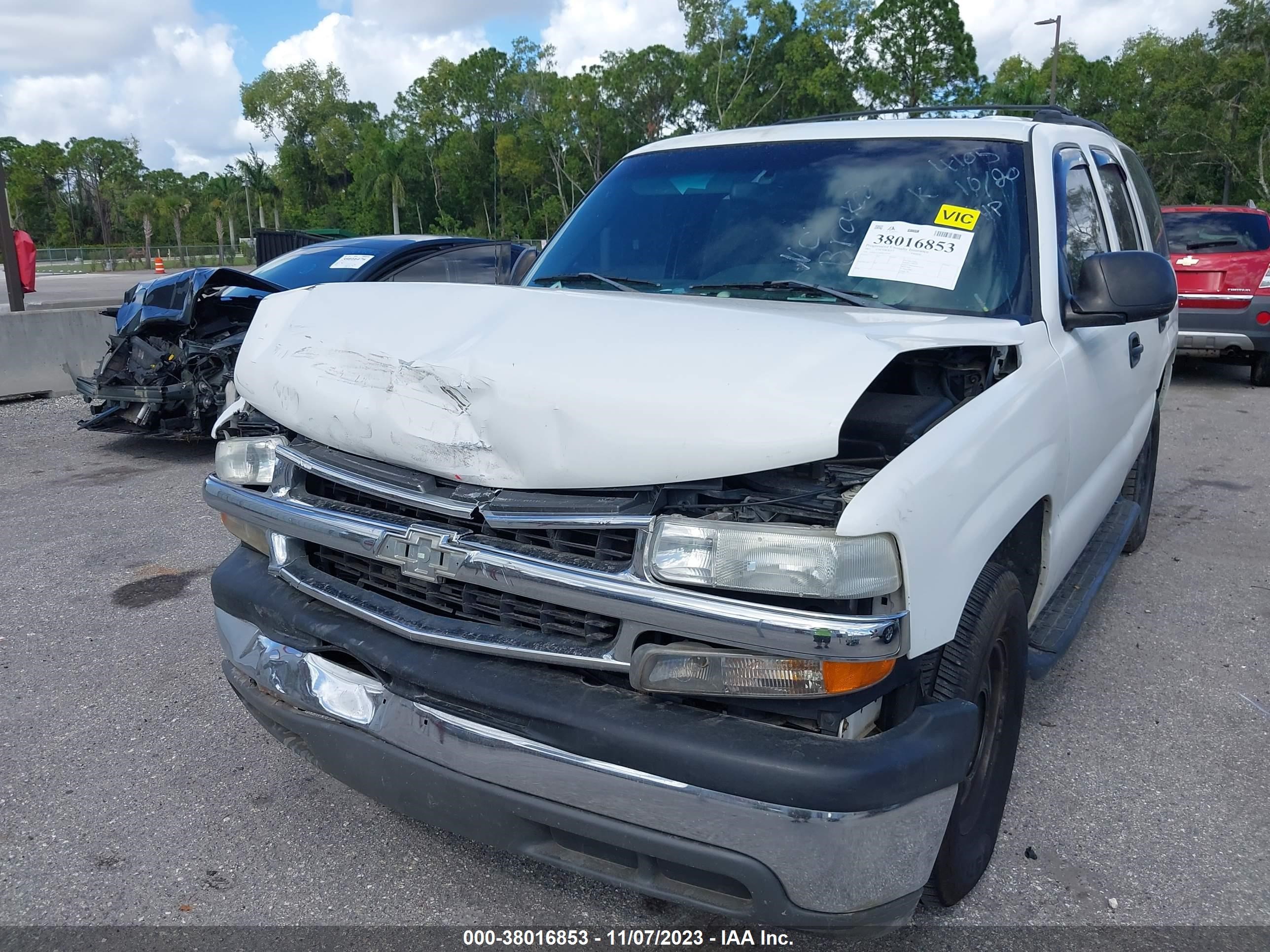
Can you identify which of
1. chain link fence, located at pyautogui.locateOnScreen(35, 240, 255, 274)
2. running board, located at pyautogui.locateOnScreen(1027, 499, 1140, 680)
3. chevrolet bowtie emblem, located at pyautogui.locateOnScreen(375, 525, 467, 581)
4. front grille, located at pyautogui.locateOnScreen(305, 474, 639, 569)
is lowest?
running board, located at pyautogui.locateOnScreen(1027, 499, 1140, 680)

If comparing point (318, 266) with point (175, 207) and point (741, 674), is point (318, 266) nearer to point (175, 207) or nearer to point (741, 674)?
point (741, 674)

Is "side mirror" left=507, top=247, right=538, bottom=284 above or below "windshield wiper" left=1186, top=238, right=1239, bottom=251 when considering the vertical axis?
above

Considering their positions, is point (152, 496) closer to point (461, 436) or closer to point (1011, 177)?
point (461, 436)

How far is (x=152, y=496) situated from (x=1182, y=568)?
6.14 meters

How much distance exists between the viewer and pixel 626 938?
242cm

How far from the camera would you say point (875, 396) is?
2475 mm

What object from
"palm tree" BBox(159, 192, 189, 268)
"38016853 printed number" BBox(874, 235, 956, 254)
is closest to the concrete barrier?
"38016853 printed number" BBox(874, 235, 956, 254)

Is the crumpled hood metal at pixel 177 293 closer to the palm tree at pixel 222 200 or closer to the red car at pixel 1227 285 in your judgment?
the red car at pixel 1227 285

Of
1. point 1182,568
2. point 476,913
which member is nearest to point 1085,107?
point 1182,568

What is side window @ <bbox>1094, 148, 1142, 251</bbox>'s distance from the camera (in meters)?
4.02

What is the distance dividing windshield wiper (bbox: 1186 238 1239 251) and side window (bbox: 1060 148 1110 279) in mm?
8039

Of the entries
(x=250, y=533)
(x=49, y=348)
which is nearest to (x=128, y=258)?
(x=49, y=348)

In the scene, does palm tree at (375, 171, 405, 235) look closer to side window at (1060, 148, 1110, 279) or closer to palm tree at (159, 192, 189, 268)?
palm tree at (159, 192, 189, 268)

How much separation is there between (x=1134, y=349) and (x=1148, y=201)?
1654 mm
